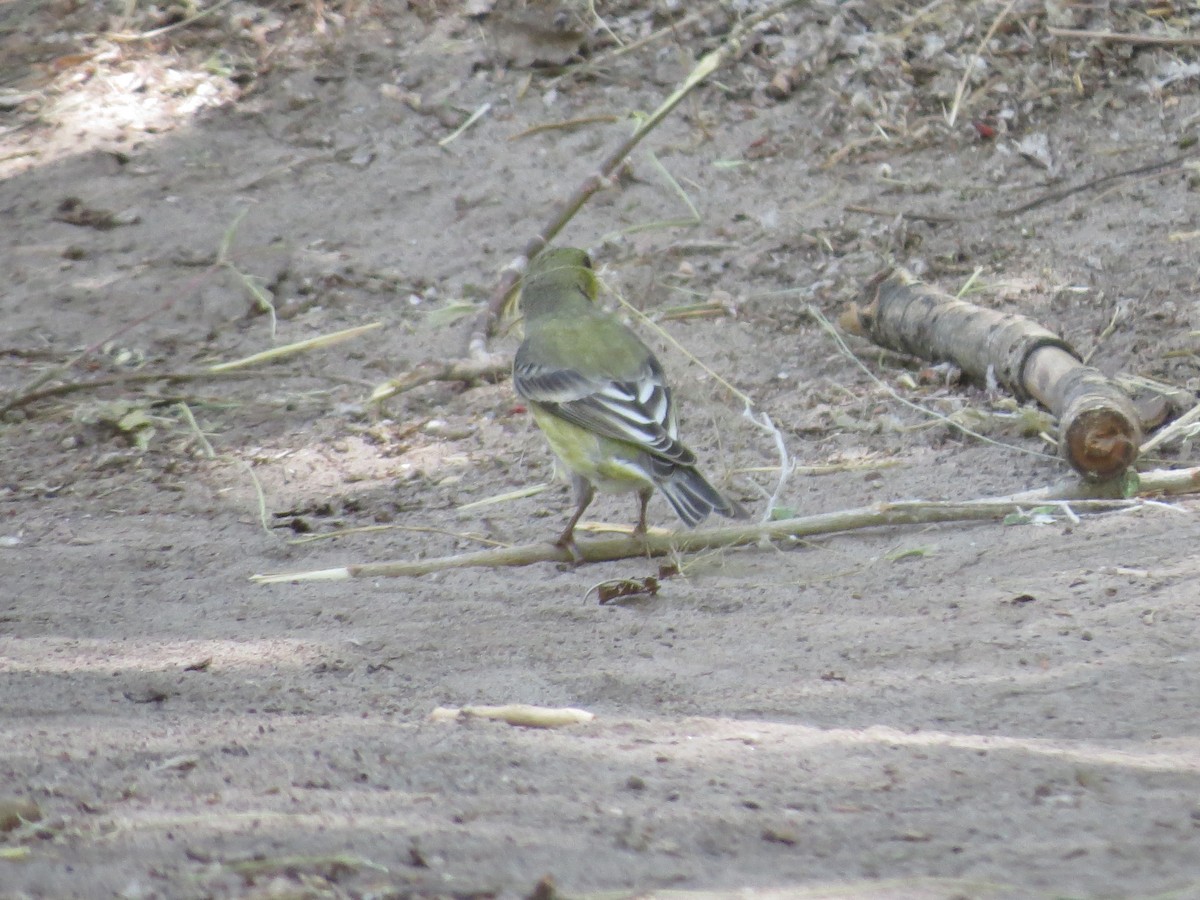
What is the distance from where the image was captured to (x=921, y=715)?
3451 mm

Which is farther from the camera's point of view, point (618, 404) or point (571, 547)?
point (618, 404)

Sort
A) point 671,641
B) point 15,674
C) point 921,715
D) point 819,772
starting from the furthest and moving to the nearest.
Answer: point 671,641 → point 15,674 → point 921,715 → point 819,772

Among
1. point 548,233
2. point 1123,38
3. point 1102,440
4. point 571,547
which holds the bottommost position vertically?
point 571,547

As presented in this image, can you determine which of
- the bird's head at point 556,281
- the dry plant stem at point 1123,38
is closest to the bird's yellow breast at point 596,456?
the bird's head at point 556,281

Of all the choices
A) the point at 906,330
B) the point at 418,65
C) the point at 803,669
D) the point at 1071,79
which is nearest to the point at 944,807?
the point at 803,669

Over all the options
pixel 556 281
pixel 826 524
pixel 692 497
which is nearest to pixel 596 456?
pixel 692 497

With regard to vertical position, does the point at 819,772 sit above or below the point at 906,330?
above

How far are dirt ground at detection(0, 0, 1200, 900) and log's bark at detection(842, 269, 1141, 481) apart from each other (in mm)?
197

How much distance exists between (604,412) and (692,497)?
63cm

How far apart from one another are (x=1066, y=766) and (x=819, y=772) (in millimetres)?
505

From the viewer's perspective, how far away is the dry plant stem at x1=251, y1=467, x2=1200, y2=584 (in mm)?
5082

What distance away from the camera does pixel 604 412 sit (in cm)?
545

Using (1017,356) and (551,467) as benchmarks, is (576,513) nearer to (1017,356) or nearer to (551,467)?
(551,467)

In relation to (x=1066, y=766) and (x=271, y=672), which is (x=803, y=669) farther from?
(x=271, y=672)
